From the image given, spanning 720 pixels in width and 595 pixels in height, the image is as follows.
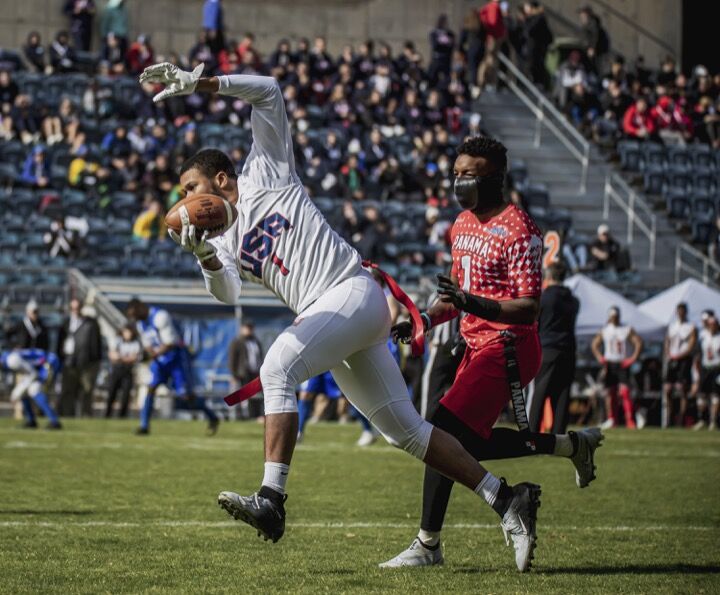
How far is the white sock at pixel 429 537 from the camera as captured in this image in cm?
700

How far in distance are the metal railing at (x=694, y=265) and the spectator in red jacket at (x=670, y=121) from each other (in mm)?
4401

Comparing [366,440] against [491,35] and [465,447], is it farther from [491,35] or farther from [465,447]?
[491,35]

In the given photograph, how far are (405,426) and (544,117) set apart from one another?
85.0ft

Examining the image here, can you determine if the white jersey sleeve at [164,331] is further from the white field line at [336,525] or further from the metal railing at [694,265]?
the metal railing at [694,265]

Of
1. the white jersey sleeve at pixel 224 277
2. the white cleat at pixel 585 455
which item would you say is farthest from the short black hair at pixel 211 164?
the white cleat at pixel 585 455

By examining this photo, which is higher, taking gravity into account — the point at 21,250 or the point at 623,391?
the point at 21,250

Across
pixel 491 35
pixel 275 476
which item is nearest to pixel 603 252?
pixel 491 35

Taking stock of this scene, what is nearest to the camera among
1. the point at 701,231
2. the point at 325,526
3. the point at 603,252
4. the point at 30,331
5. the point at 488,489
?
the point at 488,489

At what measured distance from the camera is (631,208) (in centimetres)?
2909

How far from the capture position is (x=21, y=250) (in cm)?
2358

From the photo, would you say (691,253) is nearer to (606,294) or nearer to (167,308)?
(606,294)

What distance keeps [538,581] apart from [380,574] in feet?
2.40

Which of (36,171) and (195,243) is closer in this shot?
(195,243)

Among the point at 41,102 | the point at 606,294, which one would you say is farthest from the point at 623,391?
the point at 41,102
